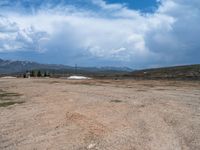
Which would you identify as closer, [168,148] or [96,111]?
[168,148]

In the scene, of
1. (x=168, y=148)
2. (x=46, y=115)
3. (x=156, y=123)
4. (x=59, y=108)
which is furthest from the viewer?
(x=59, y=108)

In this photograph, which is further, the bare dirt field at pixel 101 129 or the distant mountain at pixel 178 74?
the distant mountain at pixel 178 74

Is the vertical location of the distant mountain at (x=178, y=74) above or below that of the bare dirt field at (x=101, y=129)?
above

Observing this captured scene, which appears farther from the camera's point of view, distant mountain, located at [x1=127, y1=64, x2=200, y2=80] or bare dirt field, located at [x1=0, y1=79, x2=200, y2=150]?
distant mountain, located at [x1=127, y1=64, x2=200, y2=80]

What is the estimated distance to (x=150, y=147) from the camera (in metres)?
14.0

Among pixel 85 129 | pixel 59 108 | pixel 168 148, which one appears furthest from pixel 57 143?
pixel 59 108

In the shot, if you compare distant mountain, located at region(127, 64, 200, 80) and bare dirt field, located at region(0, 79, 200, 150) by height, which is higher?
distant mountain, located at region(127, 64, 200, 80)

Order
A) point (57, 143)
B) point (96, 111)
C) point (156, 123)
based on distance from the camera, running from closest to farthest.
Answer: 1. point (57, 143)
2. point (156, 123)
3. point (96, 111)

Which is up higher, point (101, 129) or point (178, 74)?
point (178, 74)

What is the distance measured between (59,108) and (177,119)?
931 cm

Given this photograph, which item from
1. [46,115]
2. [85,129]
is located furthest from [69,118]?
[85,129]

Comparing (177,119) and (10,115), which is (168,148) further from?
(10,115)

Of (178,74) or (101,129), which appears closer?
(101,129)

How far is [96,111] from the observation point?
25.0 metres
